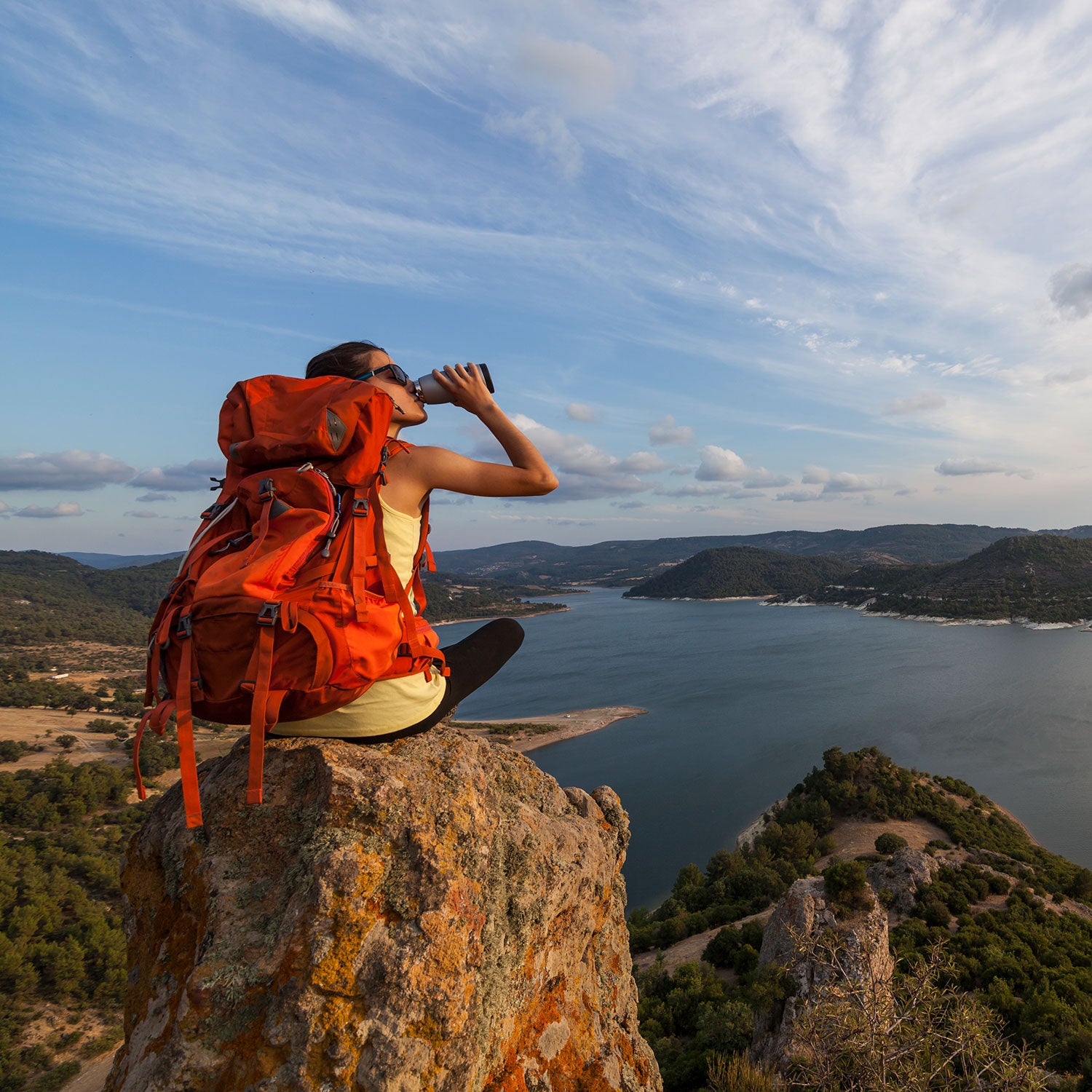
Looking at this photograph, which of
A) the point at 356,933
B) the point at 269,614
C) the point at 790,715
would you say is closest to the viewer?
the point at 269,614

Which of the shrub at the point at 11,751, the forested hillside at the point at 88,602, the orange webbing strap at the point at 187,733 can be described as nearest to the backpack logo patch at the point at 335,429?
the orange webbing strap at the point at 187,733

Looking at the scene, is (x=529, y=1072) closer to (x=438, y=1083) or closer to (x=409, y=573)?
(x=438, y=1083)

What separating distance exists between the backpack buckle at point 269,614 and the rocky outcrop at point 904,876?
18581 millimetres

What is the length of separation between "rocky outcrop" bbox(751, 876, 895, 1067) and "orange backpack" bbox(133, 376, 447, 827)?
A: 8245mm

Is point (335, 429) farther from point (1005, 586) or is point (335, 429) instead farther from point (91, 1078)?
point (1005, 586)

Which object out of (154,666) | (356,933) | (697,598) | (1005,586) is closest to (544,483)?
(154,666)

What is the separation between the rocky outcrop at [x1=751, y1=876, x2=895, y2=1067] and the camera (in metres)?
8.53

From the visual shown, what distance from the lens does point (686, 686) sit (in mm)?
54594

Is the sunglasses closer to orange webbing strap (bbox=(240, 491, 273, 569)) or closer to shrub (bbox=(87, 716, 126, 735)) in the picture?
orange webbing strap (bbox=(240, 491, 273, 569))

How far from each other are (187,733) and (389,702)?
616 millimetres

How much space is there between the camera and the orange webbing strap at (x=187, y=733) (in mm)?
1559

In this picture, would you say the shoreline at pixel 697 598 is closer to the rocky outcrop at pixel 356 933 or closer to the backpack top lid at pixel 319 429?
the rocky outcrop at pixel 356 933

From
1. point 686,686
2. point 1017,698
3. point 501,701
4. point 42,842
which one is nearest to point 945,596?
point 1017,698

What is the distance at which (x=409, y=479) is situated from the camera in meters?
2.01
